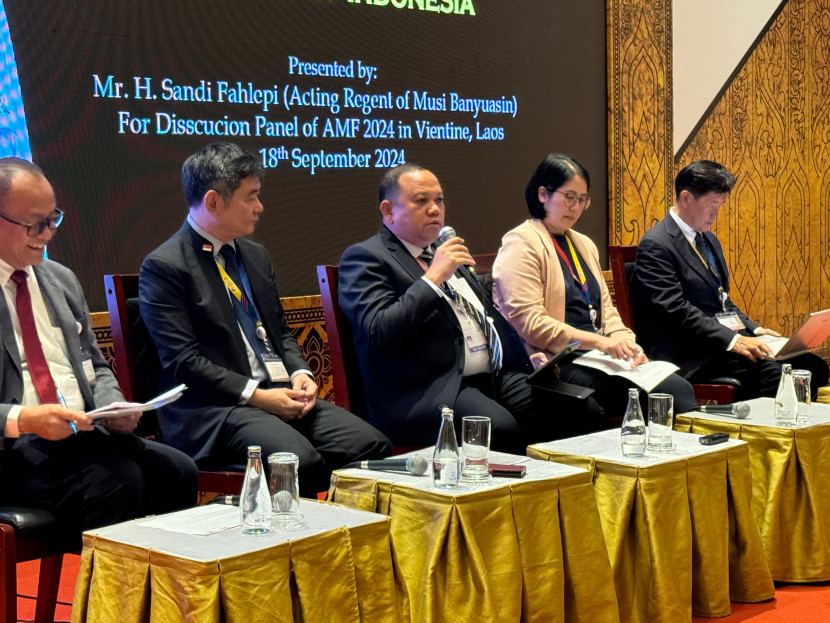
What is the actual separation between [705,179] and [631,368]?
1.18 meters

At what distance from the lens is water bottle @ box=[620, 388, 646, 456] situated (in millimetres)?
3086

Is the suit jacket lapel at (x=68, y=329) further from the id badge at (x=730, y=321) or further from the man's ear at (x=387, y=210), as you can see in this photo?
the id badge at (x=730, y=321)

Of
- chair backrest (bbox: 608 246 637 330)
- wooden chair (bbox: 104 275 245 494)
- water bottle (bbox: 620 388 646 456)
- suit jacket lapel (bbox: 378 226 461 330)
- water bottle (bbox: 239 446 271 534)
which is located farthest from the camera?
chair backrest (bbox: 608 246 637 330)

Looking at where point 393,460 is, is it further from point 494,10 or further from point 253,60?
point 494,10

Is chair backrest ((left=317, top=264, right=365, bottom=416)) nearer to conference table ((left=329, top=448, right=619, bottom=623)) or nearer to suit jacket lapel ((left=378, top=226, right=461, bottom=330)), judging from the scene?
suit jacket lapel ((left=378, top=226, right=461, bottom=330))

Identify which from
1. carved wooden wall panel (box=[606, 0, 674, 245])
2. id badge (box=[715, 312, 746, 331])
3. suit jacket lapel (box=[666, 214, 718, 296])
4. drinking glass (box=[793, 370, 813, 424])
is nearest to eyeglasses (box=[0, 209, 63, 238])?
drinking glass (box=[793, 370, 813, 424])

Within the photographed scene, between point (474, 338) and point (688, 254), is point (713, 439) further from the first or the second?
point (688, 254)

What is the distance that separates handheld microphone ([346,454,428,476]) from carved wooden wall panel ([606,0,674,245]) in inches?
145

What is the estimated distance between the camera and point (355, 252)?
12.4 ft

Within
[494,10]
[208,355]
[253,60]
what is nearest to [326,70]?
[253,60]

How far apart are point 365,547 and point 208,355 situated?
113 centimetres

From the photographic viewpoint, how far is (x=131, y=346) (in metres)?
3.38

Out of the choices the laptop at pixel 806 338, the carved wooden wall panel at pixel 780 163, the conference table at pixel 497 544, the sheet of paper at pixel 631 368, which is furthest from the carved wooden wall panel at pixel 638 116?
the conference table at pixel 497 544

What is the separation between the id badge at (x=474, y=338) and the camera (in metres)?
3.84
